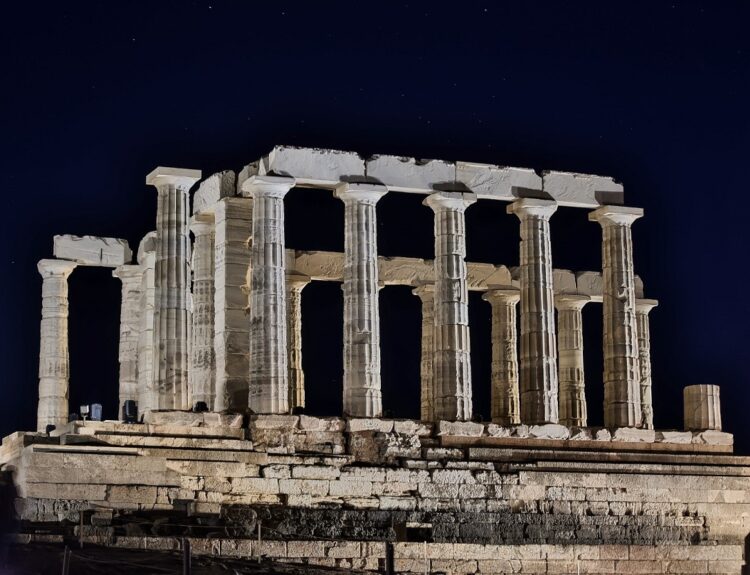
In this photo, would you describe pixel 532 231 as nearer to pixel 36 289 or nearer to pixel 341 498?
pixel 341 498

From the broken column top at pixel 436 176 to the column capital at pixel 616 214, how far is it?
0.31 meters

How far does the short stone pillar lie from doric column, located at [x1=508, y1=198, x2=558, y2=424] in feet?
16.7

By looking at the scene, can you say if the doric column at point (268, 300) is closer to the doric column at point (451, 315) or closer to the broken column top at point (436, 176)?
the broken column top at point (436, 176)

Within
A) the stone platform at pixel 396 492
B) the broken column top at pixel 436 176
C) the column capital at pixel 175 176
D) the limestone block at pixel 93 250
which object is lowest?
the stone platform at pixel 396 492

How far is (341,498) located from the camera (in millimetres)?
53031

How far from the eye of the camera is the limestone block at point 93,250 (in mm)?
65875

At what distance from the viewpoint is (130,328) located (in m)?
66.2

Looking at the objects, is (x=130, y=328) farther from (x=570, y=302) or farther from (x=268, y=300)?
(x=570, y=302)

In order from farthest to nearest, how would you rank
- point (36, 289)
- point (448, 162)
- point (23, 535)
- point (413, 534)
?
point (36, 289) < point (448, 162) < point (413, 534) < point (23, 535)

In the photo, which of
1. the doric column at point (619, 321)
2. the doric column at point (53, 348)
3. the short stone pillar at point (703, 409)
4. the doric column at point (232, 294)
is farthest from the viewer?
the doric column at point (53, 348)

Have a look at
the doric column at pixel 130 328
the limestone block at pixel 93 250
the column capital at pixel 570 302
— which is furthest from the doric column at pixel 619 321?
the limestone block at pixel 93 250

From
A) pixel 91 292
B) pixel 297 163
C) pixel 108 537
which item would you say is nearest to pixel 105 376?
pixel 91 292

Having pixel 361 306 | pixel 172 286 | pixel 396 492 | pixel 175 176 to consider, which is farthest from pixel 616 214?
pixel 172 286

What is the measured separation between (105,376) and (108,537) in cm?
3115
